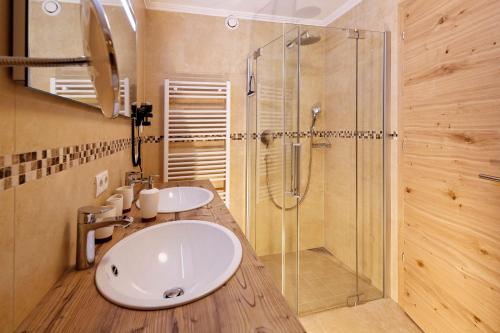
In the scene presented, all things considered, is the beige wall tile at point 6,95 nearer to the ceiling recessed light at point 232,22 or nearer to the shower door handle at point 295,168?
the shower door handle at point 295,168

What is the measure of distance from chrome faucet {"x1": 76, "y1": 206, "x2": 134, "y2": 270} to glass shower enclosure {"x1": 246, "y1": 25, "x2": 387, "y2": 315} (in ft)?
5.34

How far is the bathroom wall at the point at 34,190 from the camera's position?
0.51 m

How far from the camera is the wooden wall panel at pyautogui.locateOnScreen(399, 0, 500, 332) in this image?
1.26 metres

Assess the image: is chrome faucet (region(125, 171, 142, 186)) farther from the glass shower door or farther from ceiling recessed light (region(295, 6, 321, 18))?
ceiling recessed light (region(295, 6, 321, 18))

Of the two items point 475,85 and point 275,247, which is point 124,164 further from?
point 475,85

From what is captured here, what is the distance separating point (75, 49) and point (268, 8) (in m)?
2.27

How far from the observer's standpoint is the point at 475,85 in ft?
4.29

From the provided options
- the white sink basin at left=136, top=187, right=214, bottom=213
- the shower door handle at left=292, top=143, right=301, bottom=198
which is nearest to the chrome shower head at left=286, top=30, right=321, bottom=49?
the shower door handle at left=292, top=143, right=301, bottom=198

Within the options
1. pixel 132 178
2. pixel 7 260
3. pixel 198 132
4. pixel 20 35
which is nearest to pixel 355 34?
pixel 198 132

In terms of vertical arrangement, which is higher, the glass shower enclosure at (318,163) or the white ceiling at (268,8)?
the white ceiling at (268,8)

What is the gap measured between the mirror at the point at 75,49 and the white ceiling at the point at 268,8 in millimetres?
1937

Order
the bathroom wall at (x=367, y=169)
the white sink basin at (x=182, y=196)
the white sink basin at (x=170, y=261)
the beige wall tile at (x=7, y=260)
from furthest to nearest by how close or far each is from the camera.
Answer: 1. the bathroom wall at (x=367, y=169)
2. the white sink basin at (x=182, y=196)
3. the white sink basin at (x=170, y=261)
4. the beige wall tile at (x=7, y=260)

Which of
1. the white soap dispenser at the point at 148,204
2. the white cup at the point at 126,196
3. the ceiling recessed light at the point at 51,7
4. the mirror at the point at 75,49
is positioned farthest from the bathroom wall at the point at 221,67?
the ceiling recessed light at the point at 51,7

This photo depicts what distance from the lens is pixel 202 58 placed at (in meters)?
2.52
